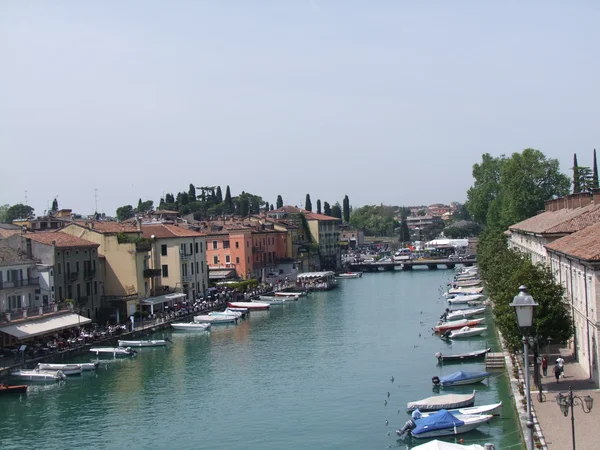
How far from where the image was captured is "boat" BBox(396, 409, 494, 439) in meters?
30.8

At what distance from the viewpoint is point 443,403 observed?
3394cm

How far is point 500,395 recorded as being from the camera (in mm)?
36844

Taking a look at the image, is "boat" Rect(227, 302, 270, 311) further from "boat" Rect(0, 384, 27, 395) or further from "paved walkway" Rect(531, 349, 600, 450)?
"paved walkway" Rect(531, 349, 600, 450)

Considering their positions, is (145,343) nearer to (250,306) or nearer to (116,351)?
(116,351)

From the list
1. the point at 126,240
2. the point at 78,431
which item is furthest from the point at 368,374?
the point at 126,240

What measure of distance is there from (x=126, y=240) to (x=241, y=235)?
107 feet

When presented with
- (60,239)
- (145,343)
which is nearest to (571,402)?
(145,343)

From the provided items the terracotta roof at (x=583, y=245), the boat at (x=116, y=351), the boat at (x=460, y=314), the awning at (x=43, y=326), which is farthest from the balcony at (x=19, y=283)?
the terracotta roof at (x=583, y=245)

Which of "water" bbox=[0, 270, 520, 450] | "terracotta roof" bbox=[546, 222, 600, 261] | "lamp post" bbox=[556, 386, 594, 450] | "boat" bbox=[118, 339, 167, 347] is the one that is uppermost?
"terracotta roof" bbox=[546, 222, 600, 261]

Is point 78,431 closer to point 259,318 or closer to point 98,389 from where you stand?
point 98,389

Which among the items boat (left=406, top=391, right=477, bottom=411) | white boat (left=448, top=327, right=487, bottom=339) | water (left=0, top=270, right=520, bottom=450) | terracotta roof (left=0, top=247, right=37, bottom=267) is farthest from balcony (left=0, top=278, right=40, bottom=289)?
boat (left=406, top=391, right=477, bottom=411)

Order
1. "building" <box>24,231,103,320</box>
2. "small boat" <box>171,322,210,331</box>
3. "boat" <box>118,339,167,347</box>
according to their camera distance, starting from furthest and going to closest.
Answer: "small boat" <box>171,322,210,331</box> → "building" <box>24,231,103,320</box> → "boat" <box>118,339,167,347</box>

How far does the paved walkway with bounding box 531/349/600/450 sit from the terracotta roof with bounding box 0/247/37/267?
3509cm

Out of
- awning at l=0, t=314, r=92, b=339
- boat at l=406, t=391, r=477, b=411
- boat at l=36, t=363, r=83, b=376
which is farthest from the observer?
awning at l=0, t=314, r=92, b=339
